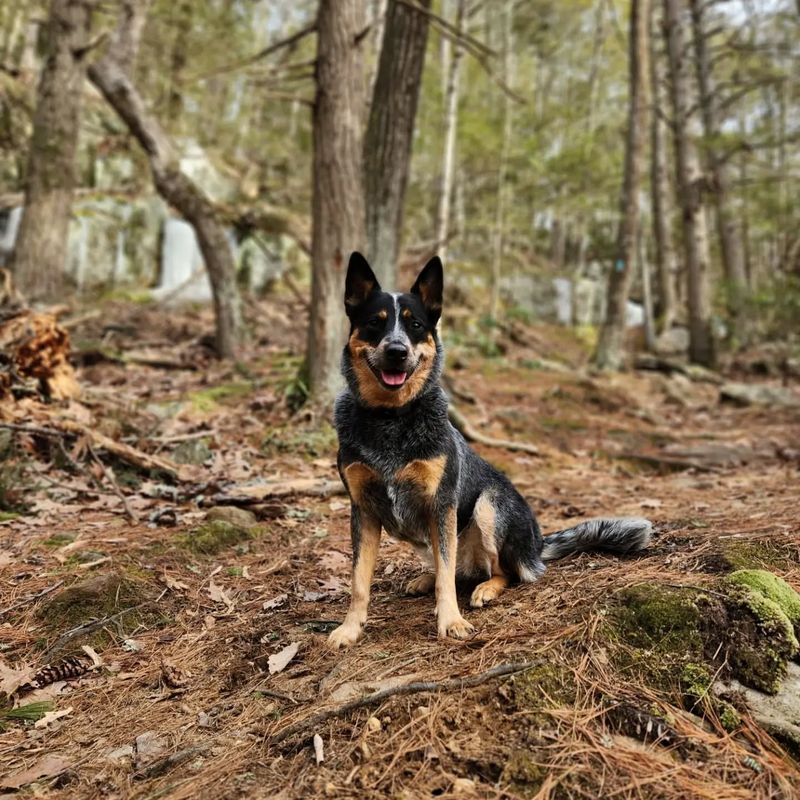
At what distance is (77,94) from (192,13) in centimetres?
1367

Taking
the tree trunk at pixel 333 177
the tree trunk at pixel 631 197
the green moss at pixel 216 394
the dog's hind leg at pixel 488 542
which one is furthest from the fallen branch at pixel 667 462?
the tree trunk at pixel 631 197

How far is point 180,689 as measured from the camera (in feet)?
9.09

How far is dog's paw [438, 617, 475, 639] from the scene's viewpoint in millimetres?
2816

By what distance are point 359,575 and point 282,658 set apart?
0.53 metres

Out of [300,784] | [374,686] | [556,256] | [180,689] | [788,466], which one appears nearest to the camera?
[300,784]

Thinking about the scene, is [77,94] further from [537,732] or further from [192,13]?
[192,13]

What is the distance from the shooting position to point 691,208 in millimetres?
17125

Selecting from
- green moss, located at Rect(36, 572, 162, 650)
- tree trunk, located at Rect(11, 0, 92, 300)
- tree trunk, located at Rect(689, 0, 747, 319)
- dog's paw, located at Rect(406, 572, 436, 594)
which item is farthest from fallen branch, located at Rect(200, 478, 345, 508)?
tree trunk, located at Rect(689, 0, 747, 319)

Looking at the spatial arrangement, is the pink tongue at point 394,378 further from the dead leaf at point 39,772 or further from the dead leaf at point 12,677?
the dead leaf at point 12,677

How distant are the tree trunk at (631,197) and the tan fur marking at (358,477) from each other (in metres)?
12.9

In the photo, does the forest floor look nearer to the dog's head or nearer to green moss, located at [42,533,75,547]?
green moss, located at [42,533,75,547]

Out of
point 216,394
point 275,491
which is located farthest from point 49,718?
point 216,394

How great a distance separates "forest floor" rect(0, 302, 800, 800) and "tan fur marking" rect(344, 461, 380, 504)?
68 cm

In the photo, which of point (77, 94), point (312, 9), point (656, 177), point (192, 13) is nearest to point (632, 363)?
point (656, 177)
